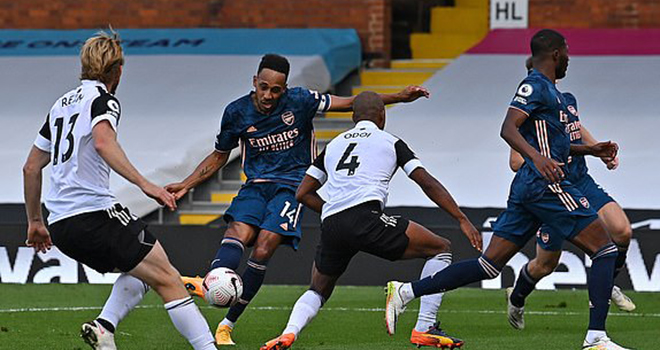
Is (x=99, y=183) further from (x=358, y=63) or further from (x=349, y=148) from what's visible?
(x=358, y=63)

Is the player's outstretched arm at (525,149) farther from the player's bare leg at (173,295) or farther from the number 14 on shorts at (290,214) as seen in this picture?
the player's bare leg at (173,295)

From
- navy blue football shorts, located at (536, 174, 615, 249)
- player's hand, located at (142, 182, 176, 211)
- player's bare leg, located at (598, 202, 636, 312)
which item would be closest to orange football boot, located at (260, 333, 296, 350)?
player's hand, located at (142, 182, 176, 211)

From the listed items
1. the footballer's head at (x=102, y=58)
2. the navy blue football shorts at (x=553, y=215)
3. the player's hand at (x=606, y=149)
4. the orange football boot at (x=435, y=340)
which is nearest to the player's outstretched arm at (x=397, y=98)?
the navy blue football shorts at (x=553, y=215)

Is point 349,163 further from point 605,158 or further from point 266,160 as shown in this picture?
point 605,158

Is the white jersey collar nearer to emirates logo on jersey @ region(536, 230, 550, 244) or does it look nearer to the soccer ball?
the soccer ball

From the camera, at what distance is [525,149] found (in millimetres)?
8406

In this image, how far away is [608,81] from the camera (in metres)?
18.6

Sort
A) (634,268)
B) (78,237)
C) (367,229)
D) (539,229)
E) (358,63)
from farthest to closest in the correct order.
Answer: (358,63) < (634,268) < (539,229) < (367,229) < (78,237)

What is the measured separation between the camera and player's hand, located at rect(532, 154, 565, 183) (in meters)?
8.30

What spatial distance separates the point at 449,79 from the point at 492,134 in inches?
53.5

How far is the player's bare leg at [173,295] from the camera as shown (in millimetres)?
7672

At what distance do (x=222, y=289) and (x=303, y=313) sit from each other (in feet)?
2.16

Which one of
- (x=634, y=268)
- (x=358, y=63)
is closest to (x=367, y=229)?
(x=634, y=268)

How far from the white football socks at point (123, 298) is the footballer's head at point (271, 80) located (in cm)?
219
